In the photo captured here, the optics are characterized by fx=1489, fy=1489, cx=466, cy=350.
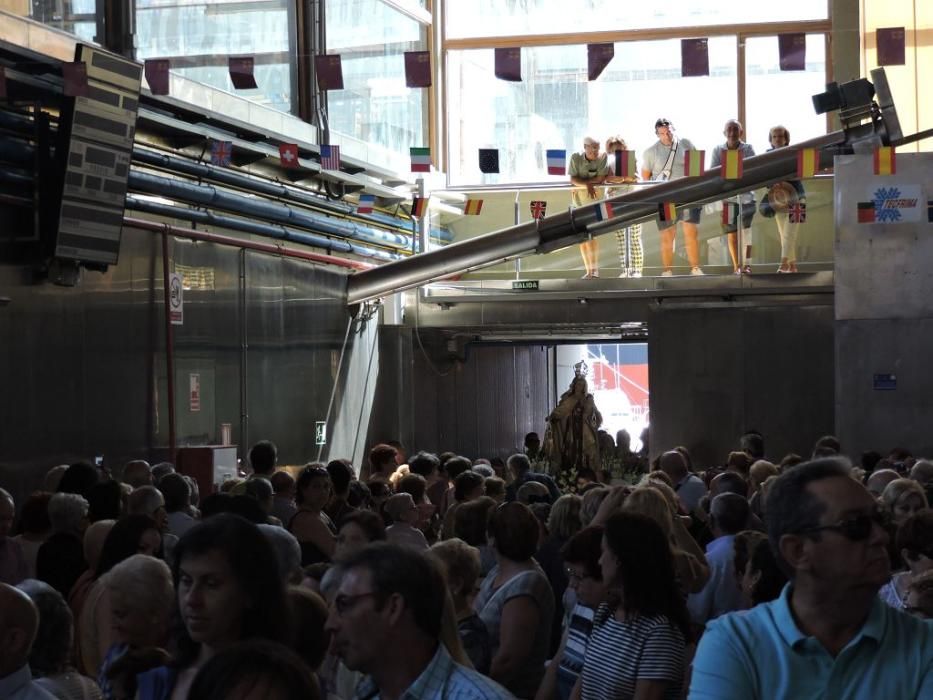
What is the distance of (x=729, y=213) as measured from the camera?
21438 millimetres

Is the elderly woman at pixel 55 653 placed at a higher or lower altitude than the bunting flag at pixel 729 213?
lower

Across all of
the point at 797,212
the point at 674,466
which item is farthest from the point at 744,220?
the point at 674,466

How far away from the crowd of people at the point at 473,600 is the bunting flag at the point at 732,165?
9984mm

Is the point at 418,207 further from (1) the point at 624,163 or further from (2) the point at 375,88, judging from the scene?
(1) the point at 624,163

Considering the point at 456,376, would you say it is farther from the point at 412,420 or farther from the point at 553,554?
the point at 553,554

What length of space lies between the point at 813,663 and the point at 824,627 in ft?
0.29

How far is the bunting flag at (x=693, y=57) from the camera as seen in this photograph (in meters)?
18.6

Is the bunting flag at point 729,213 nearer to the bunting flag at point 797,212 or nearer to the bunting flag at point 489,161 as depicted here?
the bunting flag at point 797,212

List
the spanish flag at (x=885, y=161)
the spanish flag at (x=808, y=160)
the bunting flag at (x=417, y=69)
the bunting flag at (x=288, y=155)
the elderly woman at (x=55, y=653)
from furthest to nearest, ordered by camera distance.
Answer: the spanish flag at (x=808, y=160) → the bunting flag at (x=288, y=155) → the bunting flag at (x=417, y=69) → the spanish flag at (x=885, y=161) → the elderly woman at (x=55, y=653)

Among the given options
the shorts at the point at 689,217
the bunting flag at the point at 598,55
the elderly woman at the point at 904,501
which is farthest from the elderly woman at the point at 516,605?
the shorts at the point at 689,217

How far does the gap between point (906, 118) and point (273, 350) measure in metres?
9.11

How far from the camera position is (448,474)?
12867 mm

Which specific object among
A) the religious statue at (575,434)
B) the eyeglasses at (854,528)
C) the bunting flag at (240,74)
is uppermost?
the bunting flag at (240,74)

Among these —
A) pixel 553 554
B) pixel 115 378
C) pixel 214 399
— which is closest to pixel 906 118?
pixel 214 399
